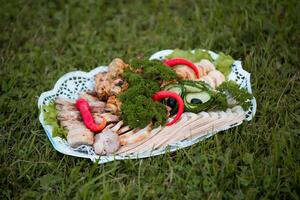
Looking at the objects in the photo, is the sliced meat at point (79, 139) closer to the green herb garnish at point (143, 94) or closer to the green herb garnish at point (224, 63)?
→ the green herb garnish at point (143, 94)

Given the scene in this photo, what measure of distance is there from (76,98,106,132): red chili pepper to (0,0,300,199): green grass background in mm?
316

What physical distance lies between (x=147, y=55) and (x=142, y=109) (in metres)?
1.40

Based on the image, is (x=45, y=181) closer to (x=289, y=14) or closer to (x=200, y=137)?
(x=200, y=137)

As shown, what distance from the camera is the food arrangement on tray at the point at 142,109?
3.61m

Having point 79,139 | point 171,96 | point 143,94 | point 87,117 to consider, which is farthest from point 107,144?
point 171,96

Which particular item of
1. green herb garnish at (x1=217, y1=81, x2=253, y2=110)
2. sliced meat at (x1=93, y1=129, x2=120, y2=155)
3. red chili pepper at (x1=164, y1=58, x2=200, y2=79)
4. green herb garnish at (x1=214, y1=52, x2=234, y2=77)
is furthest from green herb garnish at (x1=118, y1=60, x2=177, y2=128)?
green herb garnish at (x1=214, y1=52, x2=234, y2=77)

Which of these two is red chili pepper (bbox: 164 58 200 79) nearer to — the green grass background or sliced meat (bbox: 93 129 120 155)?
the green grass background

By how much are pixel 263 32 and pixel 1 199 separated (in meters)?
3.31

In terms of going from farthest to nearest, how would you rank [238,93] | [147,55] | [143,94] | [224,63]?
[147,55] < [224,63] < [238,93] < [143,94]

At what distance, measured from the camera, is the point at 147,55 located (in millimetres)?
4867

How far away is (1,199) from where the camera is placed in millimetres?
3400

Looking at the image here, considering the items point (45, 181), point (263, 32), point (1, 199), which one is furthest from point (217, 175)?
point (263, 32)

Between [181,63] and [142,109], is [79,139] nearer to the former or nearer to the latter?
[142,109]

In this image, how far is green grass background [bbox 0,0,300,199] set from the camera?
3.39m
